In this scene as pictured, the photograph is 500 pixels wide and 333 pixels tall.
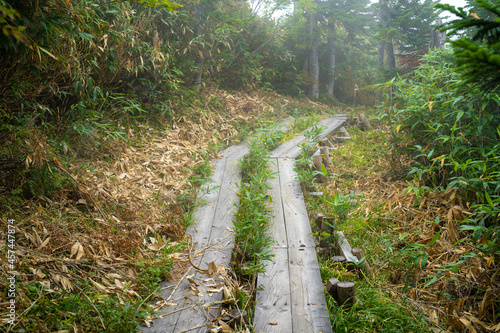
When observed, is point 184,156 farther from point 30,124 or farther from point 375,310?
point 375,310

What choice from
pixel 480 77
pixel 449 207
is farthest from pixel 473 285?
pixel 480 77

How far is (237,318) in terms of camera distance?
2.25 m

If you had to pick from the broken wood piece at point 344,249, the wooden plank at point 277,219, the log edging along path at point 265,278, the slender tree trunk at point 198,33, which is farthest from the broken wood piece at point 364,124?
the broken wood piece at point 344,249

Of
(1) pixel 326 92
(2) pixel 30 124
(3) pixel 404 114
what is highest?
(1) pixel 326 92

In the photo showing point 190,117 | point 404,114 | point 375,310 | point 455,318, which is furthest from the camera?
point 190,117

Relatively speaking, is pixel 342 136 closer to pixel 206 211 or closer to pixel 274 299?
pixel 206 211

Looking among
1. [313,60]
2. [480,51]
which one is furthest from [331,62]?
→ [480,51]

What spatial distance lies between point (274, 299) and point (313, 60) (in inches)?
447

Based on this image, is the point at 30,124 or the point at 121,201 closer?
the point at 30,124

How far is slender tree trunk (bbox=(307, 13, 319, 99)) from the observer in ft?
37.9

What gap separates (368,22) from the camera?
13.6 m

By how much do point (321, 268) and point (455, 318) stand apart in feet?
3.78

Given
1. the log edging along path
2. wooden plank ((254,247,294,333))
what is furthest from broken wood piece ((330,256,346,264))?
wooden plank ((254,247,294,333))

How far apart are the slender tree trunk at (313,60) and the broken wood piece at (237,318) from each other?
10864mm
